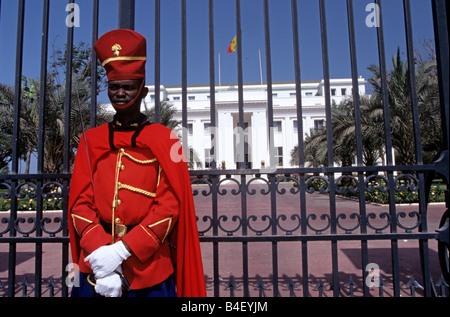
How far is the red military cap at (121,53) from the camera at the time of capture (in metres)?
1.82

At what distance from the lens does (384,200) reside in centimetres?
1212

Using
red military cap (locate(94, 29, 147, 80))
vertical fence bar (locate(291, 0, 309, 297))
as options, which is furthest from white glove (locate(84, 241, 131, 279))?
vertical fence bar (locate(291, 0, 309, 297))

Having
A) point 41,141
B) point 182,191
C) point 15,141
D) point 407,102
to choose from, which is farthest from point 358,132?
point 407,102

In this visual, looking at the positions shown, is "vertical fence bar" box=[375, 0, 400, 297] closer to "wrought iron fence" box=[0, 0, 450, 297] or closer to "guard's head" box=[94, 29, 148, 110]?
"wrought iron fence" box=[0, 0, 450, 297]

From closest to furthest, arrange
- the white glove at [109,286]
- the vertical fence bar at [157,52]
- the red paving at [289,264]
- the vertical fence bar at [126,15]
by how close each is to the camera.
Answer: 1. the white glove at [109,286]
2. the vertical fence bar at [126,15]
3. the vertical fence bar at [157,52]
4. the red paving at [289,264]

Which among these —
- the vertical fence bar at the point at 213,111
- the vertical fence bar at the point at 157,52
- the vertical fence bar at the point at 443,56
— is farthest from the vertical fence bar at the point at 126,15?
the vertical fence bar at the point at 443,56

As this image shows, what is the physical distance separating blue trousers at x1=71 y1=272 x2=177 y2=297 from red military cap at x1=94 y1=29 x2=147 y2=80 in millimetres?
1222

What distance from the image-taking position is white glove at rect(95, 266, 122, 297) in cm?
159

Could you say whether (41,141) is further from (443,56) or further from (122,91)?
(443,56)

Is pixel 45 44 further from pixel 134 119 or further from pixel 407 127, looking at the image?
pixel 407 127

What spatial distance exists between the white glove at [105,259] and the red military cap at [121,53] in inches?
38.5

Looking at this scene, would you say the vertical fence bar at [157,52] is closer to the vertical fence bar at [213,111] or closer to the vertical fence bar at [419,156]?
the vertical fence bar at [213,111]
